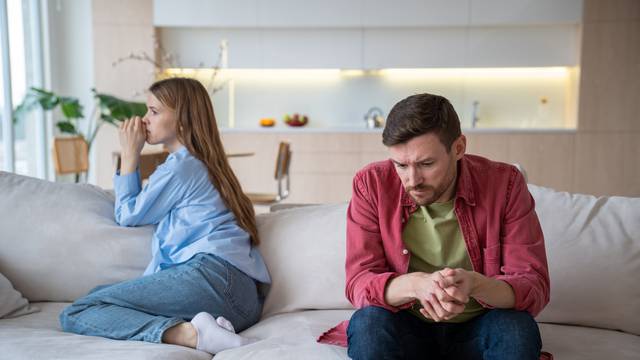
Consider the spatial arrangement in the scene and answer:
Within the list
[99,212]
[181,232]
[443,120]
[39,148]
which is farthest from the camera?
[39,148]

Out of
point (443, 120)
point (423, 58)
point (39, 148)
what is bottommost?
point (39, 148)

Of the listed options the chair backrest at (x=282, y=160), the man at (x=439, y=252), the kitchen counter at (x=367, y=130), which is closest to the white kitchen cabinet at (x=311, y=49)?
the kitchen counter at (x=367, y=130)

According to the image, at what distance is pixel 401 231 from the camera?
1725mm

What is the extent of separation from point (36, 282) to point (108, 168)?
4569 millimetres

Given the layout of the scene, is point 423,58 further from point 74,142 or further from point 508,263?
point 508,263

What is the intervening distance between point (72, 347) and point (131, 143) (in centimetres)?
77

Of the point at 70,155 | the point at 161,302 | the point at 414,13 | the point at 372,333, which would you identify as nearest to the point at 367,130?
the point at 414,13

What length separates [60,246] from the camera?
223 centimetres

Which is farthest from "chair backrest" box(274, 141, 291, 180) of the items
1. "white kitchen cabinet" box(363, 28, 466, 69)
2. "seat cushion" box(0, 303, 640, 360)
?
"seat cushion" box(0, 303, 640, 360)

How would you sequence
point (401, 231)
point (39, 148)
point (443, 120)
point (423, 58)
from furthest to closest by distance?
point (423, 58), point (39, 148), point (401, 231), point (443, 120)

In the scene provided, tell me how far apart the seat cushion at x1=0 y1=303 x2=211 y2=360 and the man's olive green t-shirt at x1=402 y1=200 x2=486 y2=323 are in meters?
0.62

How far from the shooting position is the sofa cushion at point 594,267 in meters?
2.00

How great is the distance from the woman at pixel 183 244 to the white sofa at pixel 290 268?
57 mm

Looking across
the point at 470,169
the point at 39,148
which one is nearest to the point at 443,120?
the point at 470,169
